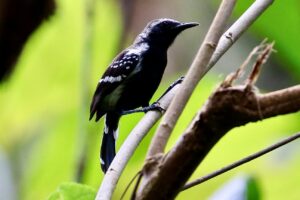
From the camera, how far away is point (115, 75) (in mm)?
1140

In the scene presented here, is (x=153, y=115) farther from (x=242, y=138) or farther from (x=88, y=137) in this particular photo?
(x=242, y=138)

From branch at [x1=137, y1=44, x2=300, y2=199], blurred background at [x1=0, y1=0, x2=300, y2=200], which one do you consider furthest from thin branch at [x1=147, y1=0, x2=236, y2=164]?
blurred background at [x1=0, y1=0, x2=300, y2=200]

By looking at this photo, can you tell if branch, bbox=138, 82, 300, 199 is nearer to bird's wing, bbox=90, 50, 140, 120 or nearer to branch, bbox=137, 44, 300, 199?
branch, bbox=137, 44, 300, 199

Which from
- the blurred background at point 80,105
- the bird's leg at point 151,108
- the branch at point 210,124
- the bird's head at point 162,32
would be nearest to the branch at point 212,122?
the branch at point 210,124

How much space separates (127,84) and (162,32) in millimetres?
126

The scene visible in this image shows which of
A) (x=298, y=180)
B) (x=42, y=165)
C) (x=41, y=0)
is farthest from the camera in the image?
(x=298, y=180)

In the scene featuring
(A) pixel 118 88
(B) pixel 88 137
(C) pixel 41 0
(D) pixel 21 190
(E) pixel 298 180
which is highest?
(C) pixel 41 0

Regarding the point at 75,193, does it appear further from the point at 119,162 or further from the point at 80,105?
the point at 80,105

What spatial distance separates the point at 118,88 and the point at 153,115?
73 mm

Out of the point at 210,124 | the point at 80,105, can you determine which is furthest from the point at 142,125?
the point at 80,105

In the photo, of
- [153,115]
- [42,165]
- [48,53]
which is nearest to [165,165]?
[153,115]

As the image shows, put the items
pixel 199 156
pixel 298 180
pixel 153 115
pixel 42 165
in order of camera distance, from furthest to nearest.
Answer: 1. pixel 298 180
2. pixel 42 165
3. pixel 153 115
4. pixel 199 156

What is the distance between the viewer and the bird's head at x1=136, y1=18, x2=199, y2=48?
1196mm

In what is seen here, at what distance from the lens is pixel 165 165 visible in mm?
950
